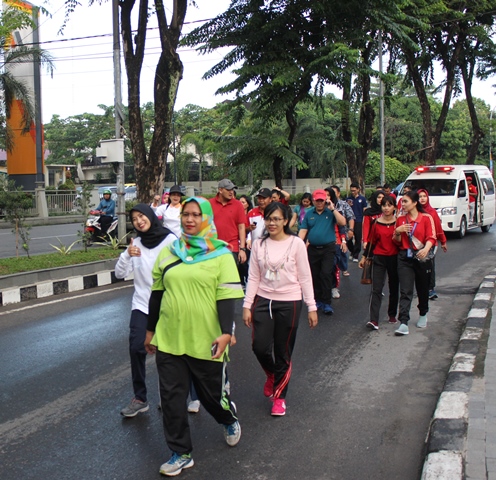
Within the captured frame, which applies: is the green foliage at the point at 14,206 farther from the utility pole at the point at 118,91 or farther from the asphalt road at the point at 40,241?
the utility pole at the point at 118,91

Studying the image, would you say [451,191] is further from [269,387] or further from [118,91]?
[269,387]

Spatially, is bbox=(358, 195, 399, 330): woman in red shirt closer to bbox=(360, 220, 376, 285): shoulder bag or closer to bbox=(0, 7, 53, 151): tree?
bbox=(360, 220, 376, 285): shoulder bag

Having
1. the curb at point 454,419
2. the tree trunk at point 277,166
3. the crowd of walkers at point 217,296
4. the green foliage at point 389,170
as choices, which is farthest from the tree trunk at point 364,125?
the green foliage at point 389,170

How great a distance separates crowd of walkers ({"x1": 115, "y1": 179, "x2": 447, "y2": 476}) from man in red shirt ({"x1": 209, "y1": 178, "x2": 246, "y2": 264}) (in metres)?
1.13

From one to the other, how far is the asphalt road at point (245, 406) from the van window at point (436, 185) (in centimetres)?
1019

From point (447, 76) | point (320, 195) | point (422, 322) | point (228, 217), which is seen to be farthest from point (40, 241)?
point (447, 76)

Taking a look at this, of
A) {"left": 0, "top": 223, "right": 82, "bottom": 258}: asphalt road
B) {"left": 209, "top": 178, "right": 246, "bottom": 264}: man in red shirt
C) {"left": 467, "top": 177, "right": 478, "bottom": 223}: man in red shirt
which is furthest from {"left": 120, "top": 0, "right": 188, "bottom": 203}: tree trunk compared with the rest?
{"left": 467, "top": 177, "right": 478, "bottom": 223}: man in red shirt

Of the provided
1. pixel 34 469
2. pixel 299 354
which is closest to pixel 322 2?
pixel 299 354

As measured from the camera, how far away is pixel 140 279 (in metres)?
4.78

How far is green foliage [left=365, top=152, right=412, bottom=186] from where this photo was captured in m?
45.8

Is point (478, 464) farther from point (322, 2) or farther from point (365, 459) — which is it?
point (322, 2)

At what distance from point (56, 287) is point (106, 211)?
6141mm

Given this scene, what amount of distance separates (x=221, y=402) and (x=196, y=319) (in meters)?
0.57

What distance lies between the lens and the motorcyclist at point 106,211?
15.8 meters
